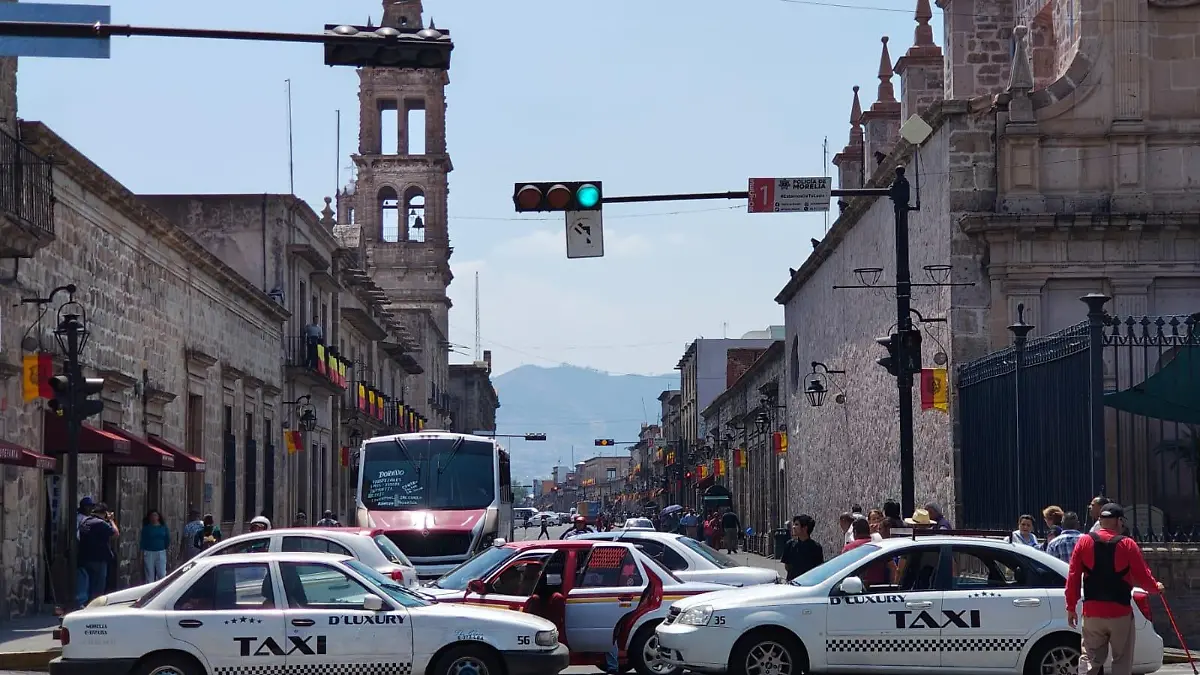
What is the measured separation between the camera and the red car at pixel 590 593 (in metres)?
16.3

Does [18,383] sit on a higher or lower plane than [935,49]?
lower

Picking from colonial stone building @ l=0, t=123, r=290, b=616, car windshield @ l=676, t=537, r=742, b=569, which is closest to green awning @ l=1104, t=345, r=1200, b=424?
car windshield @ l=676, t=537, r=742, b=569

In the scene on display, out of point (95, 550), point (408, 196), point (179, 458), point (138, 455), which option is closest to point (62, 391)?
point (95, 550)

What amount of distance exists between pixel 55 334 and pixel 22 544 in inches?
117

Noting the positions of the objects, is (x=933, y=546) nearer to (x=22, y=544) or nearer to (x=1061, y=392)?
(x=1061, y=392)

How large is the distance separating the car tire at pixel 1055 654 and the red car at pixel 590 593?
332cm

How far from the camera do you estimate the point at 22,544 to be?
24.1 metres

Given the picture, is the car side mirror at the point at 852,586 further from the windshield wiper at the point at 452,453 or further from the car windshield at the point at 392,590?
the windshield wiper at the point at 452,453

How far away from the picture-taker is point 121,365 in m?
29.2

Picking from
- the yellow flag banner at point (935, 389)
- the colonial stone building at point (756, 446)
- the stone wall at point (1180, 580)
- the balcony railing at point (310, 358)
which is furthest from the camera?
the colonial stone building at point (756, 446)

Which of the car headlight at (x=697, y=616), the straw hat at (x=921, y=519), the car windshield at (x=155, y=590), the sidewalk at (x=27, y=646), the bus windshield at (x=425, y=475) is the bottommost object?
the sidewalk at (x=27, y=646)

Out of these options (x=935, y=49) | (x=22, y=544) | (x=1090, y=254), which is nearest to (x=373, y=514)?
(x=22, y=544)

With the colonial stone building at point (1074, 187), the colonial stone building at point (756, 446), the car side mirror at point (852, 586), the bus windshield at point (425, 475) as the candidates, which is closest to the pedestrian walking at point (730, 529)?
the colonial stone building at point (756, 446)

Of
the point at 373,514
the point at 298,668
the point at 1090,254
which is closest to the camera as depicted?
the point at 298,668
